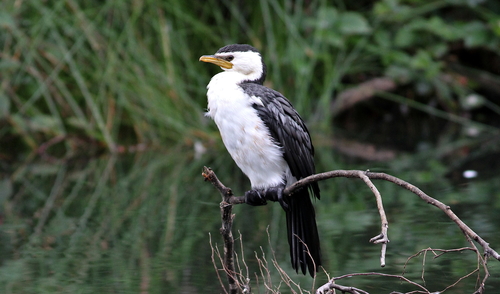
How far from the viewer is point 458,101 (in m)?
8.95

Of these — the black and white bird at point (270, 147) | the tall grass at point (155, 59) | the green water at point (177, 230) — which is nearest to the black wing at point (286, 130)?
the black and white bird at point (270, 147)

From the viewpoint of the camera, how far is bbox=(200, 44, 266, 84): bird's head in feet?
11.5

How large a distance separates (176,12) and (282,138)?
4.99m

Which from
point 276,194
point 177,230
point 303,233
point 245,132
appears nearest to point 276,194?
point 276,194

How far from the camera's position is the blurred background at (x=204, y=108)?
17.8 feet

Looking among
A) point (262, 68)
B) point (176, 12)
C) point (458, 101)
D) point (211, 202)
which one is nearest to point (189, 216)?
point (211, 202)

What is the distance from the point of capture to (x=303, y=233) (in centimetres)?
328

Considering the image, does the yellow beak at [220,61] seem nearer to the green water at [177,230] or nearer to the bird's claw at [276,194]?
the bird's claw at [276,194]

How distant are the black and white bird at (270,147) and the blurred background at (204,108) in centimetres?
141

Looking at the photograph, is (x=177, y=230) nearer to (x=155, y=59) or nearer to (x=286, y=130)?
(x=286, y=130)

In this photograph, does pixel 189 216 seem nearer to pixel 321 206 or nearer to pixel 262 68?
pixel 321 206

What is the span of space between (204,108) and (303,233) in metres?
2.77

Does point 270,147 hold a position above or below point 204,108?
below

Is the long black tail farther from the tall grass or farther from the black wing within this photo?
the tall grass
